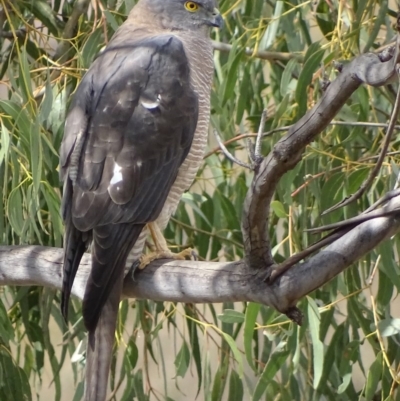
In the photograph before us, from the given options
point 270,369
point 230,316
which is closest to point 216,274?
point 230,316

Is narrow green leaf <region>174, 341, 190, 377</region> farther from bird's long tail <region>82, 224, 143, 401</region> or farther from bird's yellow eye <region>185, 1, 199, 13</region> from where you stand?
bird's yellow eye <region>185, 1, 199, 13</region>

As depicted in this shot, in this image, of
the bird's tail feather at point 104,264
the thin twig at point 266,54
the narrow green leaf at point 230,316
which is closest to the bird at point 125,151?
the bird's tail feather at point 104,264

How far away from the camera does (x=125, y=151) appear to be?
2102mm

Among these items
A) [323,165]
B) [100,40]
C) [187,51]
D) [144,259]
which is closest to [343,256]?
[144,259]

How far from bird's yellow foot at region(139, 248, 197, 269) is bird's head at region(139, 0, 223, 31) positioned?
2.13ft

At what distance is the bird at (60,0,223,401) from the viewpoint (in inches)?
76.7

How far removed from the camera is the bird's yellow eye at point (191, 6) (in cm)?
249

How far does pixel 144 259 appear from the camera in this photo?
6.95 ft

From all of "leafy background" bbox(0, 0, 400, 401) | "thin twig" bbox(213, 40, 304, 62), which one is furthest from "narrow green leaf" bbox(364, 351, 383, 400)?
"thin twig" bbox(213, 40, 304, 62)

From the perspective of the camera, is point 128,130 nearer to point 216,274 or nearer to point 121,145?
point 121,145

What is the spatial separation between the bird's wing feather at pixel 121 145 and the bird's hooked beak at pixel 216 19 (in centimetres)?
17

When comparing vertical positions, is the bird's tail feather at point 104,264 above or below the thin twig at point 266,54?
below

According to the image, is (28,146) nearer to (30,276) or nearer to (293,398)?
(30,276)

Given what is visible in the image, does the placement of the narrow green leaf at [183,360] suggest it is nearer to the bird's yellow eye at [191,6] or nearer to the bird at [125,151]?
the bird at [125,151]
